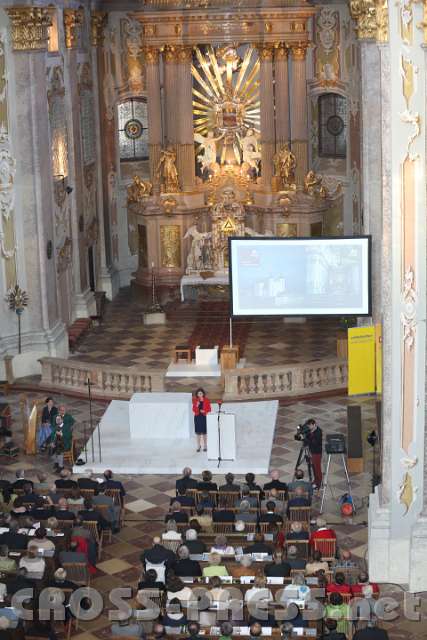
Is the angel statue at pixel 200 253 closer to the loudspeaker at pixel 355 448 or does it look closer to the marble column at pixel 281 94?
the marble column at pixel 281 94

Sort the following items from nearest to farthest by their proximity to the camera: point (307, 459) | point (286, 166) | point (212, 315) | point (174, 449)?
point (307, 459) < point (174, 449) < point (212, 315) < point (286, 166)

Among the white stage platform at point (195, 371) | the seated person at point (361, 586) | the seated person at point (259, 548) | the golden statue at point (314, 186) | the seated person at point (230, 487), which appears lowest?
the seated person at point (361, 586)

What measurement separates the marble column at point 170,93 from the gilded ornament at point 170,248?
2.42m

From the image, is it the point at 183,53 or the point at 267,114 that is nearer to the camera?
the point at 183,53

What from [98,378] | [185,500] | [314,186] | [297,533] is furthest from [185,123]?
[297,533]

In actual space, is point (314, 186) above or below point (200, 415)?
above

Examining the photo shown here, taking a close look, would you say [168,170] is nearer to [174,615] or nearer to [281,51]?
[281,51]

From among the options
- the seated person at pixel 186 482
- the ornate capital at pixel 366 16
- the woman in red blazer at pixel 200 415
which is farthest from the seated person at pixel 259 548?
the ornate capital at pixel 366 16

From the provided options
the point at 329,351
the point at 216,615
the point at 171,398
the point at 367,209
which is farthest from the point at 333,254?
the point at 216,615

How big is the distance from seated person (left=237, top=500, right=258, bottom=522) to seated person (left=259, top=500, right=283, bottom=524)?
0.13 meters

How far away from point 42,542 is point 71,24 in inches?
710

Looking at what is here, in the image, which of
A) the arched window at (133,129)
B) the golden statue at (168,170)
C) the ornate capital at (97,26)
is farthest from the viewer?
the arched window at (133,129)

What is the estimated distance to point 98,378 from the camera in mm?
29766

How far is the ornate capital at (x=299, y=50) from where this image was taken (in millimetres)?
38250
